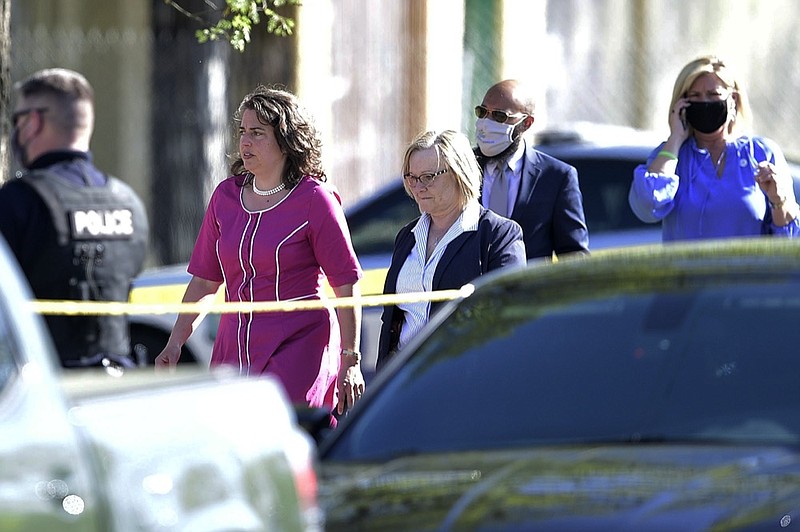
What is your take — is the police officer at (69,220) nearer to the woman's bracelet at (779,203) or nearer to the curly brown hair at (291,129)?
the curly brown hair at (291,129)

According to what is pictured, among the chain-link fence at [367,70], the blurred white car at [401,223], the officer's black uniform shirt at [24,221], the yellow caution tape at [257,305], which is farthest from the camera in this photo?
the chain-link fence at [367,70]

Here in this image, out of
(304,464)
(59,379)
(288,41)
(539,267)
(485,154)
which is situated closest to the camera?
(59,379)

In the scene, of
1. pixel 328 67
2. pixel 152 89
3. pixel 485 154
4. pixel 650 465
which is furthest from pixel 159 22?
pixel 650 465

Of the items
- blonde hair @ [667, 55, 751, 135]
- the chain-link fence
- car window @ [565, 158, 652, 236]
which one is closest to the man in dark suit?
blonde hair @ [667, 55, 751, 135]

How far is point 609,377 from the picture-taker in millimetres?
4688

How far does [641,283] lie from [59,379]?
193 cm

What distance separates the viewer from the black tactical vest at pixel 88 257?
6.82 metres

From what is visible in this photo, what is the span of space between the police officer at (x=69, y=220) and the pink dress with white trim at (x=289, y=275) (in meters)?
0.62

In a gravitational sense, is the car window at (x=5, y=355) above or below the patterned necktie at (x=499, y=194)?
above

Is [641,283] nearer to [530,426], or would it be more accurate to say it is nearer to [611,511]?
[530,426]

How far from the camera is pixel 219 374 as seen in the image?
3.97 metres

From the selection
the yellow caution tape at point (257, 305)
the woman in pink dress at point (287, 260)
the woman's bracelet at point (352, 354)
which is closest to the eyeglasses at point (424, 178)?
the woman in pink dress at point (287, 260)

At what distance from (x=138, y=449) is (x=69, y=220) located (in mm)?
3390

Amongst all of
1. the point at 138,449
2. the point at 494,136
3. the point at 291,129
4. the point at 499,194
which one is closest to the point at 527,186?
the point at 499,194
